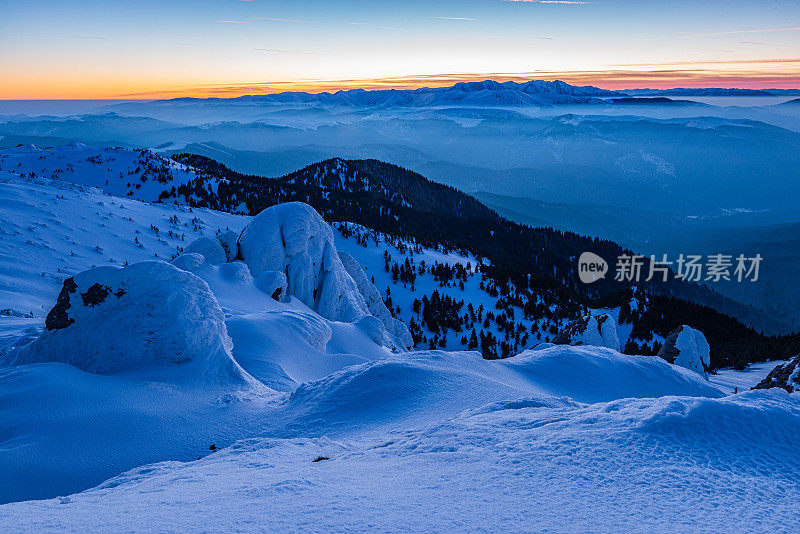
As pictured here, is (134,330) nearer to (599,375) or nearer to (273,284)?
(599,375)

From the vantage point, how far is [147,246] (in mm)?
50719

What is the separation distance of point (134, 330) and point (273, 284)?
2114cm

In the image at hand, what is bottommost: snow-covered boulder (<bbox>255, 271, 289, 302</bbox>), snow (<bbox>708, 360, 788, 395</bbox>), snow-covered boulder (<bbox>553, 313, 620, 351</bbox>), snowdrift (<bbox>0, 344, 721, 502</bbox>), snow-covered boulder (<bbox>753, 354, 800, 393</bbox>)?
snow (<bbox>708, 360, 788, 395</bbox>)

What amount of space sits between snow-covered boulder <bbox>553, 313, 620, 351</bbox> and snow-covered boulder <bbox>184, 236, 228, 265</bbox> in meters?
37.7

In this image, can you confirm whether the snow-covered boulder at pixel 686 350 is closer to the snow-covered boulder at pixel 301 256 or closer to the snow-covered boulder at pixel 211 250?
the snow-covered boulder at pixel 301 256

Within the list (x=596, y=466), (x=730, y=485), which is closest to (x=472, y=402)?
(x=596, y=466)

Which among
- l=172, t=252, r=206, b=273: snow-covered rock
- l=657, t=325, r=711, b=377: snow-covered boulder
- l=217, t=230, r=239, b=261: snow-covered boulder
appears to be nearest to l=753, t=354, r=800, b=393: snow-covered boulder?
l=657, t=325, r=711, b=377: snow-covered boulder

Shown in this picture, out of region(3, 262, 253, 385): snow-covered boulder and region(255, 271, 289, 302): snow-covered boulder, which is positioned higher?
region(3, 262, 253, 385): snow-covered boulder

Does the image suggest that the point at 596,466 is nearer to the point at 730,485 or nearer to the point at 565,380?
the point at 730,485

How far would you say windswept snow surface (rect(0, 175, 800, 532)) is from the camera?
5.52 m

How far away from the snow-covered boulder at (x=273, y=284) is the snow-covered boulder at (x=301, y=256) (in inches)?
198

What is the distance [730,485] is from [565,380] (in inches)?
404

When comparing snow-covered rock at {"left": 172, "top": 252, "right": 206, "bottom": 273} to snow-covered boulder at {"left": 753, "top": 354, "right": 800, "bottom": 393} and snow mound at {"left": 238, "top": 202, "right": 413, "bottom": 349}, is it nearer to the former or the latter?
snow mound at {"left": 238, "top": 202, "right": 413, "bottom": 349}

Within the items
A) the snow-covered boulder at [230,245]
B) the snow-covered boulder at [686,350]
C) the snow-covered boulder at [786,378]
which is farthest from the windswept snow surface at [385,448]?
the snow-covered boulder at [686,350]
